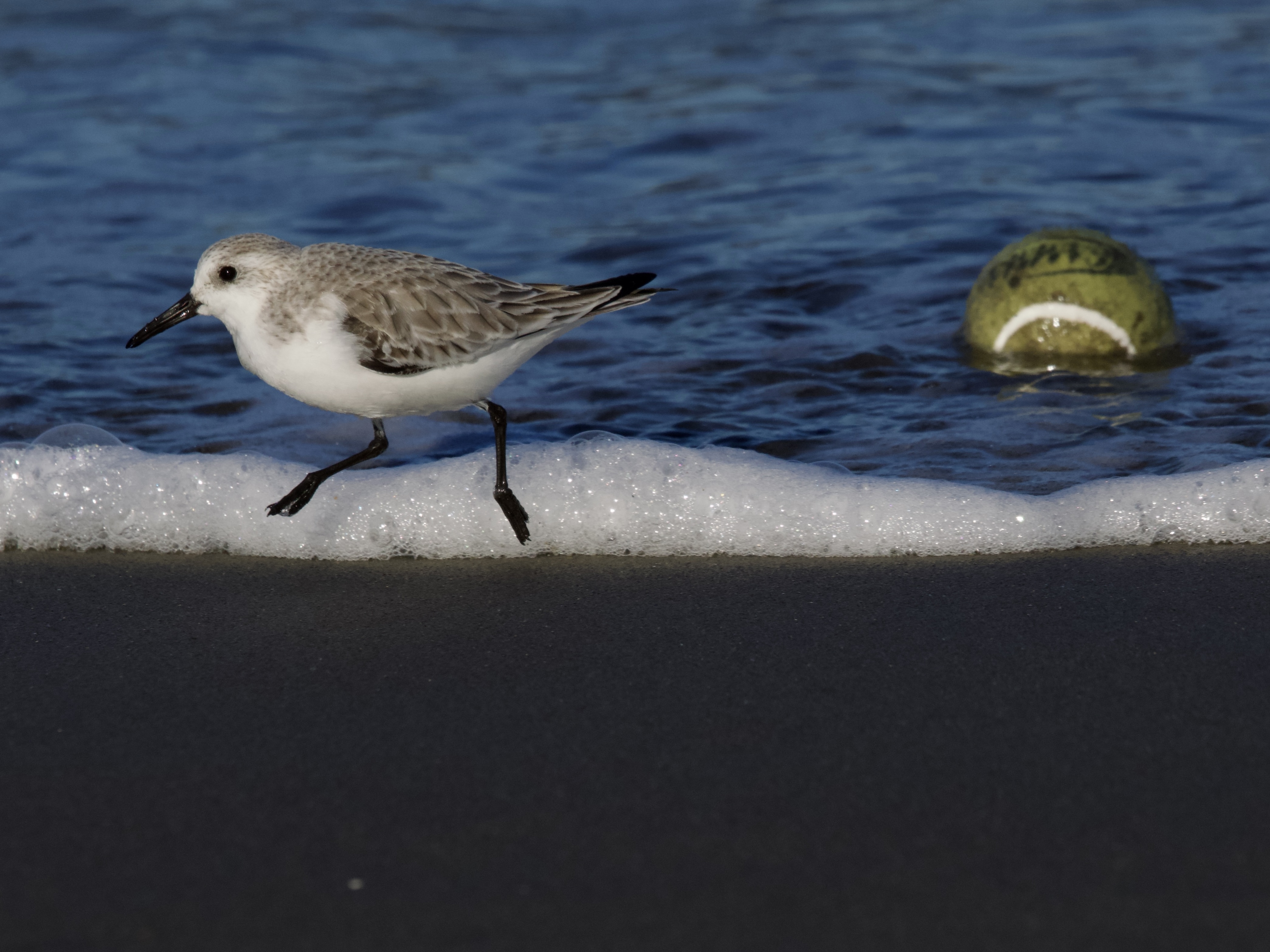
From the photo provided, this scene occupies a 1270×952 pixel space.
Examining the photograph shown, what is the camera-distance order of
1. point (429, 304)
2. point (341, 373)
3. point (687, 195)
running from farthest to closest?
1. point (687, 195)
2. point (429, 304)
3. point (341, 373)

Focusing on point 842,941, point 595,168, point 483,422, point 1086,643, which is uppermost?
point 595,168

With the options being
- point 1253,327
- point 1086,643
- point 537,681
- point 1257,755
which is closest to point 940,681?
point 1086,643

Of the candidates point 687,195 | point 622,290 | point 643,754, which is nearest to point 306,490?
point 622,290

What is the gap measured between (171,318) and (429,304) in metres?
0.79

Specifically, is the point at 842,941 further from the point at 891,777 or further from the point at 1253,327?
the point at 1253,327

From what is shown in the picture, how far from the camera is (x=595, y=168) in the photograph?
33.2ft

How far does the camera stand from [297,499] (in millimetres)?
4703

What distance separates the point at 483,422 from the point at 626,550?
1.63 metres

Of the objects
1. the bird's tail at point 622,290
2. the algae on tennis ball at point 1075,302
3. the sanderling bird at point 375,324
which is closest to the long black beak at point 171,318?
the sanderling bird at point 375,324

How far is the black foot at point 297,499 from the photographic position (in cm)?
469

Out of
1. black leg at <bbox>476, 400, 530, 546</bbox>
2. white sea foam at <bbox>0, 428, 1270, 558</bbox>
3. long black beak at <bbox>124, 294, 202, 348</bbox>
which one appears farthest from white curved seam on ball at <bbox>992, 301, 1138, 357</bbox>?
long black beak at <bbox>124, 294, 202, 348</bbox>

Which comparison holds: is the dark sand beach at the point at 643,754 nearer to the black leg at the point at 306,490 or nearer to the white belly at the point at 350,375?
the black leg at the point at 306,490

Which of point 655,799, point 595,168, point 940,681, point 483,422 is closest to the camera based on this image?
point 655,799

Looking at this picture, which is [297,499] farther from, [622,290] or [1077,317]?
[1077,317]
